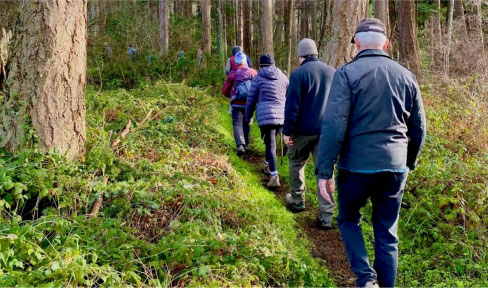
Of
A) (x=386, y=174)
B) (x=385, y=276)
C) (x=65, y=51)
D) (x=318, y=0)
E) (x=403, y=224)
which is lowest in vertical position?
(x=403, y=224)

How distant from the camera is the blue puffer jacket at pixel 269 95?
6.95 m

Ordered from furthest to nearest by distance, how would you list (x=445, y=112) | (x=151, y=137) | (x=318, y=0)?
(x=318, y=0), (x=445, y=112), (x=151, y=137)

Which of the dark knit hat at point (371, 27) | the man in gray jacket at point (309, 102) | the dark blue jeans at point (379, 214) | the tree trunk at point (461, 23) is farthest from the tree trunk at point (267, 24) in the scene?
the dark blue jeans at point (379, 214)

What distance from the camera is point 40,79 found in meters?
4.78

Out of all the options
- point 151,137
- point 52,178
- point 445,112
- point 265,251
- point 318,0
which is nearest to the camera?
point 265,251

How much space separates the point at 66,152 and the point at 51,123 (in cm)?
38

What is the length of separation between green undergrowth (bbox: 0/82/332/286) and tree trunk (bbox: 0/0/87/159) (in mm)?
259

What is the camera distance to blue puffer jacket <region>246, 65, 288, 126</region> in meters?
6.95

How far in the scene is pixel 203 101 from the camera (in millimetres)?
10797

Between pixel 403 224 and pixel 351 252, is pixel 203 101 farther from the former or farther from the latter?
pixel 351 252

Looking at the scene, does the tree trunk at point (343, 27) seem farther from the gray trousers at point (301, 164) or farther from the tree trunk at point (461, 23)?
the tree trunk at point (461, 23)

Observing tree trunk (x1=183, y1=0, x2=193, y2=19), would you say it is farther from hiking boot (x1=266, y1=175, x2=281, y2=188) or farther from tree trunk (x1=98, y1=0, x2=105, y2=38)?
hiking boot (x1=266, y1=175, x2=281, y2=188)

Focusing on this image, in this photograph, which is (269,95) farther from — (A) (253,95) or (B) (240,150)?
(B) (240,150)

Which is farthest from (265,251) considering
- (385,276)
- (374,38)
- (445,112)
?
(445,112)
